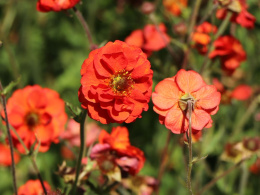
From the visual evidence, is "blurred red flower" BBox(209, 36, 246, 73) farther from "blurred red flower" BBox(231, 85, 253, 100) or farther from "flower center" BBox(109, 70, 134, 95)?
"flower center" BBox(109, 70, 134, 95)

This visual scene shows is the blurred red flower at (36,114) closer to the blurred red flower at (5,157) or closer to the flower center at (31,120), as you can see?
the flower center at (31,120)

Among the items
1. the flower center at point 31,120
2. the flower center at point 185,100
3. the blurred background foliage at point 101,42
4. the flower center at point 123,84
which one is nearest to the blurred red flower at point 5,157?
the blurred background foliage at point 101,42

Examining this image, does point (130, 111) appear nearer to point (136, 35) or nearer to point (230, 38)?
point (230, 38)

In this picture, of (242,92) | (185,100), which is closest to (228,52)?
→ (242,92)

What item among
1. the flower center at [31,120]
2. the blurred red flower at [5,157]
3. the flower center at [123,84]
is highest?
the flower center at [123,84]

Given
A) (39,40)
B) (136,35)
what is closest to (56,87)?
(39,40)

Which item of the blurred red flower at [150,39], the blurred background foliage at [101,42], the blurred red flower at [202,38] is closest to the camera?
the blurred red flower at [202,38]

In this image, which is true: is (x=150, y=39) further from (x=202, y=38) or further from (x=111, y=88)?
(x=111, y=88)
